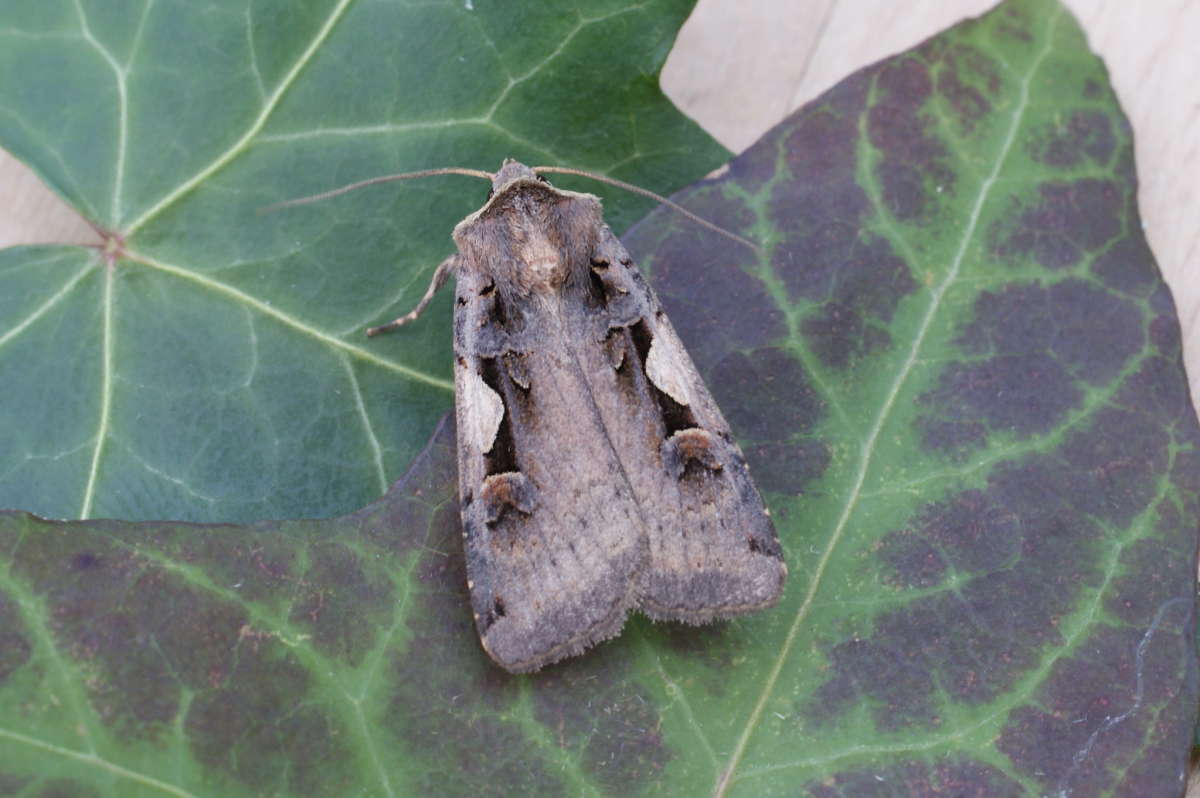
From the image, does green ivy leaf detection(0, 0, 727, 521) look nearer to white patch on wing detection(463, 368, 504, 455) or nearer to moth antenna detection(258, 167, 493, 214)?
moth antenna detection(258, 167, 493, 214)

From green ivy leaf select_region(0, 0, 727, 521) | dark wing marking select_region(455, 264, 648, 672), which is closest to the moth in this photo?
dark wing marking select_region(455, 264, 648, 672)

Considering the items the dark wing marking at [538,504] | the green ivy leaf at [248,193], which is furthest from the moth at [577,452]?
the green ivy leaf at [248,193]

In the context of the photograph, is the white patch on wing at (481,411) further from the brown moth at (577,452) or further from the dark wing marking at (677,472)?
the dark wing marking at (677,472)

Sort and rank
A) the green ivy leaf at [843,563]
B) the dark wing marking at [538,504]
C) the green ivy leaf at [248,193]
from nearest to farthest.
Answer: the green ivy leaf at [843,563] → the dark wing marking at [538,504] → the green ivy leaf at [248,193]

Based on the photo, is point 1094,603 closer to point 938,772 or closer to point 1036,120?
point 938,772

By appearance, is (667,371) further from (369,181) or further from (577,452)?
(369,181)
